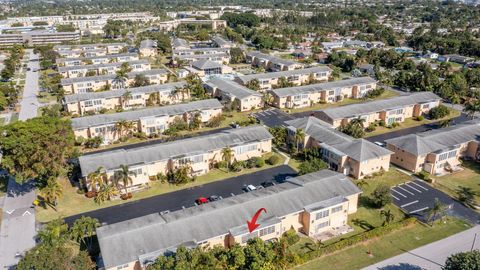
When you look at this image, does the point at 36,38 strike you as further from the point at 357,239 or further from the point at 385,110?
the point at 357,239

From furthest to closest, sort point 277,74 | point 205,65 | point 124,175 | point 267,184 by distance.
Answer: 1. point 205,65
2. point 277,74
3. point 267,184
4. point 124,175

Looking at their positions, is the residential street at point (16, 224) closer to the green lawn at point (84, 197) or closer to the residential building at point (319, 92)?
the green lawn at point (84, 197)

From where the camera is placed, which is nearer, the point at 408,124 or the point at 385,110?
the point at 385,110

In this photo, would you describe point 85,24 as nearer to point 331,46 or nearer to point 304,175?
point 331,46

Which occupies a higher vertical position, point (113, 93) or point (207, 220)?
point (113, 93)

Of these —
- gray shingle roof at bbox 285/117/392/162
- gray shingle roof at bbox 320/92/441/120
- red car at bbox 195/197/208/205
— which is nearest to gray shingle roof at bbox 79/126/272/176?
gray shingle roof at bbox 285/117/392/162

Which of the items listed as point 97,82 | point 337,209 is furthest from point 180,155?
point 97,82

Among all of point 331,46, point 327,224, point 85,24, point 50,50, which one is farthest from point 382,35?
point 85,24
